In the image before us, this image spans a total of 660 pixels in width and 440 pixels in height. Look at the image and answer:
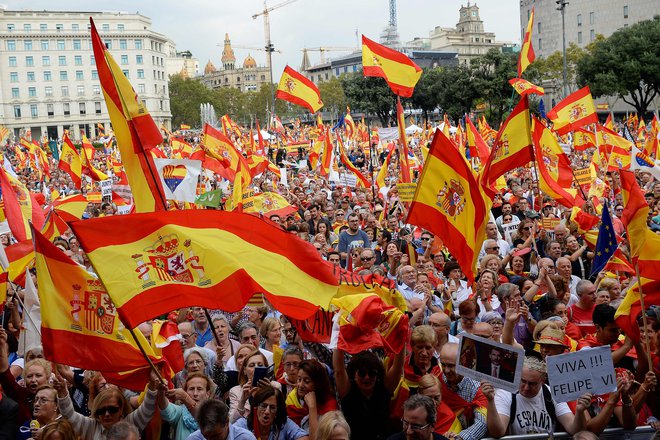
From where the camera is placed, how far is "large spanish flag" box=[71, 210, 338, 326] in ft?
16.3

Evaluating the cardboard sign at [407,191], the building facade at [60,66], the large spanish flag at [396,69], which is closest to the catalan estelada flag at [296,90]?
the large spanish flag at [396,69]

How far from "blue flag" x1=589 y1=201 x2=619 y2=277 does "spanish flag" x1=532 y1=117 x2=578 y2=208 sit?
3.73 meters

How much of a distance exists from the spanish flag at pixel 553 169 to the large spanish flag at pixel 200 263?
21.2ft

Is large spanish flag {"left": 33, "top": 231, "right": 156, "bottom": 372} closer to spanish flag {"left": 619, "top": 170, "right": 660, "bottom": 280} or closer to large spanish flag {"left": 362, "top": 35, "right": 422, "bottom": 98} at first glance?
spanish flag {"left": 619, "top": 170, "right": 660, "bottom": 280}

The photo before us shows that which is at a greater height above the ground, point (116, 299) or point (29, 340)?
point (116, 299)

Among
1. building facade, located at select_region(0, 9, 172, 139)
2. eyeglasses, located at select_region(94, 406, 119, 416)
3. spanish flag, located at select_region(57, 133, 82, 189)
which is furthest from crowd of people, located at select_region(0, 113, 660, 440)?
building facade, located at select_region(0, 9, 172, 139)

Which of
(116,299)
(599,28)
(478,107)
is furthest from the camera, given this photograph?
(599,28)

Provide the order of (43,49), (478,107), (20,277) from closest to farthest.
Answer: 1. (20,277)
2. (478,107)
3. (43,49)

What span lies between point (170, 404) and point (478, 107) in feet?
182

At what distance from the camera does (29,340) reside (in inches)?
251

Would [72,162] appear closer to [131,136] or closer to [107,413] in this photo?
[131,136]

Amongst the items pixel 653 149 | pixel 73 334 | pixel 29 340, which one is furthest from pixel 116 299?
pixel 653 149

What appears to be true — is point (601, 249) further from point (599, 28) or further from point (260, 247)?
point (599, 28)

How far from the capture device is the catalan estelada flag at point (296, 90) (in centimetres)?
1974
